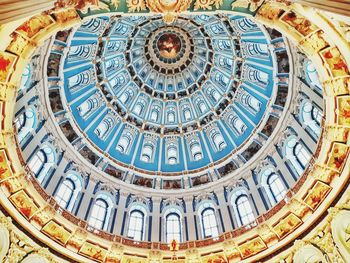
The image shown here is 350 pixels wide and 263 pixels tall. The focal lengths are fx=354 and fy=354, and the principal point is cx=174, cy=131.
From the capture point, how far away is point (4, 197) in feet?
56.9

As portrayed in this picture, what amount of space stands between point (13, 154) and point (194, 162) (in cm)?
1675

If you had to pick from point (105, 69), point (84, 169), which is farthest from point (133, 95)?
point (84, 169)

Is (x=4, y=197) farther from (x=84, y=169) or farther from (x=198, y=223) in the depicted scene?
(x=198, y=223)

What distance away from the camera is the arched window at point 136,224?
24453 millimetres

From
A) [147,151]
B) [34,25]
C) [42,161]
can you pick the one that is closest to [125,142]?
[147,151]

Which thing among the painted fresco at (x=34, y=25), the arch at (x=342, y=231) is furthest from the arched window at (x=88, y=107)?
the arch at (x=342, y=231)

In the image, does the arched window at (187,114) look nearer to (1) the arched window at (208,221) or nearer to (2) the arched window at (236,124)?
(2) the arched window at (236,124)

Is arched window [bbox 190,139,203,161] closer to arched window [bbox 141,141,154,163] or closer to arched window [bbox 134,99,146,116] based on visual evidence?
arched window [bbox 141,141,154,163]

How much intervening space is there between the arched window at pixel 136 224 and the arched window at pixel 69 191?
428 cm

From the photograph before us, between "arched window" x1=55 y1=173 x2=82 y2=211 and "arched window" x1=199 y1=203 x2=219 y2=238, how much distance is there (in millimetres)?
9077

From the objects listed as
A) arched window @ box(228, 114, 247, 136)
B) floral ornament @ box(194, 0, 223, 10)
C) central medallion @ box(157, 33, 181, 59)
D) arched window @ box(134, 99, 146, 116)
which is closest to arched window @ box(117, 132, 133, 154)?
arched window @ box(134, 99, 146, 116)

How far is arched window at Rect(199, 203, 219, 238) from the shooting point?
2447 centimetres

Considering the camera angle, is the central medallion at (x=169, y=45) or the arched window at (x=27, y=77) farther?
the central medallion at (x=169, y=45)

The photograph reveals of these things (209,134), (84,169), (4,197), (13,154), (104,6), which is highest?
(209,134)
